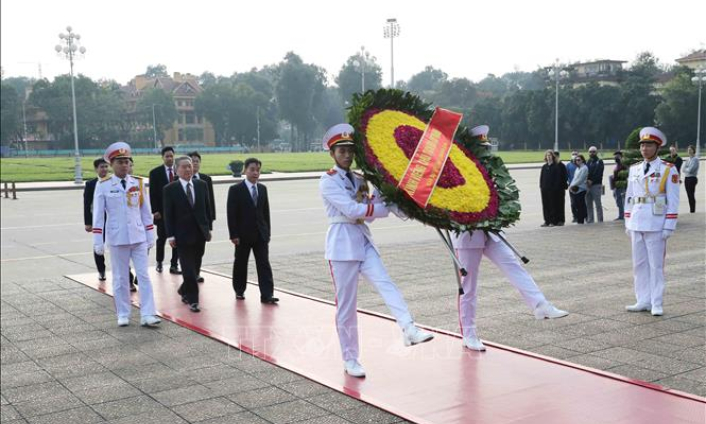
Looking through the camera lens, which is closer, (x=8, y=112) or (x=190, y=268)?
(x=190, y=268)

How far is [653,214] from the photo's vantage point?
7.20 m

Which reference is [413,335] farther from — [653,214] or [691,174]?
[691,174]

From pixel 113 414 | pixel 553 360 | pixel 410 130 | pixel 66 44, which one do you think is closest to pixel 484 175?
pixel 410 130

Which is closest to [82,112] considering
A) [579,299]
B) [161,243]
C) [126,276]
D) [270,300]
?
[161,243]

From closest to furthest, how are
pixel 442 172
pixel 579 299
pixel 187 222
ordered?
pixel 442 172 < pixel 579 299 < pixel 187 222

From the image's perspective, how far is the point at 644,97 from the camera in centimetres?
1285

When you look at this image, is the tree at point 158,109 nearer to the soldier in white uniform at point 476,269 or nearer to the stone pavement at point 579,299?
the stone pavement at point 579,299

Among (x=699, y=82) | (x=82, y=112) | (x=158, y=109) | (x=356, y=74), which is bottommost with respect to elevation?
(x=699, y=82)

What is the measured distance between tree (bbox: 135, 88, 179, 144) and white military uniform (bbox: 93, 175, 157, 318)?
82349 millimetres

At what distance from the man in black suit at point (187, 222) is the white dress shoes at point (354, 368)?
125 inches

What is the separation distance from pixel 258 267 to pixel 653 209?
4.44 m

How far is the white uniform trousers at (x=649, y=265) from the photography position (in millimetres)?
7238

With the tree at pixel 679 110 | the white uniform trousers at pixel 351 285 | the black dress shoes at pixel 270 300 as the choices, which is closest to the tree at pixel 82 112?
the black dress shoes at pixel 270 300

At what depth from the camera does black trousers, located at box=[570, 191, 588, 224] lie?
53.3 feet
